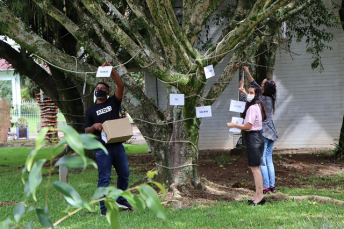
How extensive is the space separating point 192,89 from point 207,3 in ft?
5.12

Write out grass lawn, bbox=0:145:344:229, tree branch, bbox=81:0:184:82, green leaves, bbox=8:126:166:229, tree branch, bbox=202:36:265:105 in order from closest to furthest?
green leaves, bbox=8:126:166:229
grass lawn, bbox=0:145:344:229
tree branch, bbox=81:0:184:82
tree branch, bbox=202:36:265:105

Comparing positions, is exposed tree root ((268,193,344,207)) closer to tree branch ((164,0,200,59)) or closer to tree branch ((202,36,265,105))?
tree branch ((202,36,265,105))

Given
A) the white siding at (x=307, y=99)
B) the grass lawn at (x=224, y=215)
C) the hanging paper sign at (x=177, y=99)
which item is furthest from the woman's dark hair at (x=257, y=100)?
the white siding at (x=307, y=99)

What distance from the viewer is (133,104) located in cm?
803

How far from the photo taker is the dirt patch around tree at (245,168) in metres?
8.91

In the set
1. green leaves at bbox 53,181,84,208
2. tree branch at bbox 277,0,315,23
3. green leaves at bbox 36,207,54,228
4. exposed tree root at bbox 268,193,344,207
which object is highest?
tree branch at bbox 277,0,315,23

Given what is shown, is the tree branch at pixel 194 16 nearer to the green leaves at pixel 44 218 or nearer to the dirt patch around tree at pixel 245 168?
the dirt patch around tree at pixel 245 168

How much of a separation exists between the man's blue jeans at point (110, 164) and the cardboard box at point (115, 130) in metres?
0.21

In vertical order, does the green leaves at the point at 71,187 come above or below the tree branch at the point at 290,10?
below

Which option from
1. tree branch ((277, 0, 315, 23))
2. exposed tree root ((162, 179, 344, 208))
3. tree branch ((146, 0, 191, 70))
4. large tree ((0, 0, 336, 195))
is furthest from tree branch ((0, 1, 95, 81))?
tree branch ((277, 0, 315, 23))

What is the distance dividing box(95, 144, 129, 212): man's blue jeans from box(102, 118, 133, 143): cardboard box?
8.3 inches

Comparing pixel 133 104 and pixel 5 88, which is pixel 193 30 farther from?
pixel 5 88

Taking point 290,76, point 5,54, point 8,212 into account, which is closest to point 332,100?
point 290,76

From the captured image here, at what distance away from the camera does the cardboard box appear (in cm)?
627
